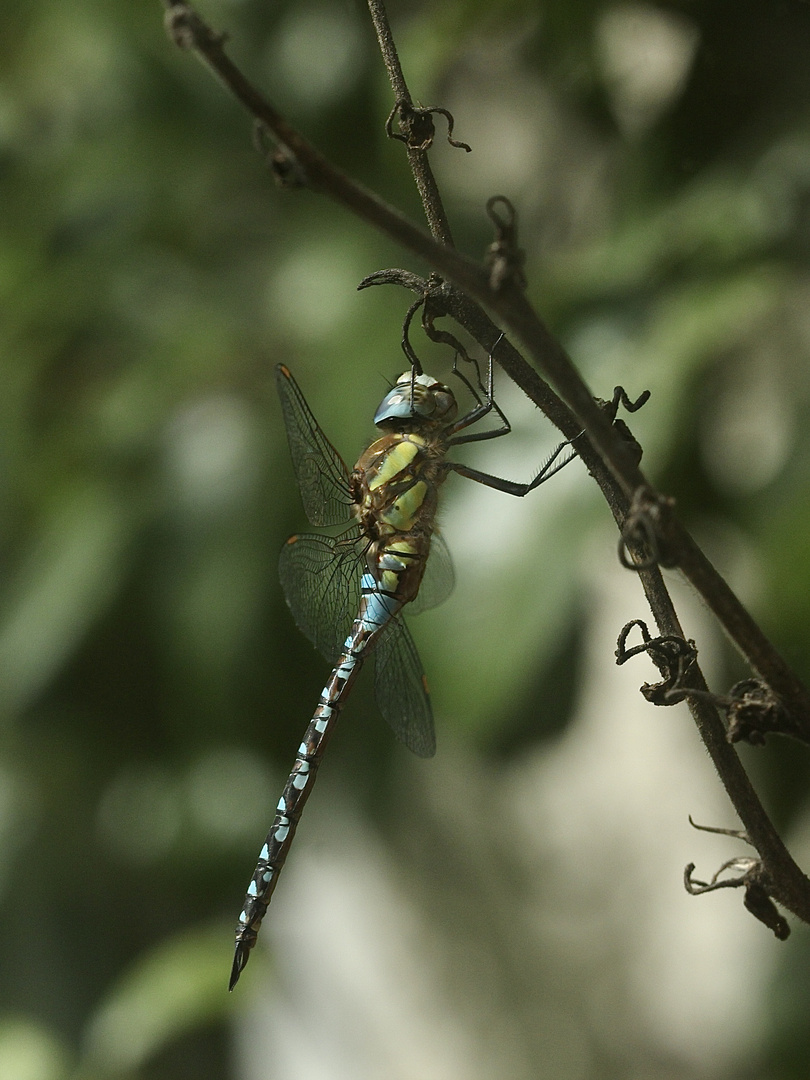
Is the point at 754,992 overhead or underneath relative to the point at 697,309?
underneath

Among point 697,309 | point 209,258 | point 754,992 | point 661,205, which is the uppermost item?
point 209,258

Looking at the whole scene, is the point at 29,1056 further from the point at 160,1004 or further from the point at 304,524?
the point at 304,524

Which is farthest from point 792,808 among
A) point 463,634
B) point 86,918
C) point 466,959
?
point 86,918

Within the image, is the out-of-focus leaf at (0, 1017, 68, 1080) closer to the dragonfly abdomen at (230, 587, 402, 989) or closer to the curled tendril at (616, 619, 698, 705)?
the dragonfly abdomen at (230, 587, 402, 989)

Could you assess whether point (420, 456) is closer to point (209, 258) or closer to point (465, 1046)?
point (209, 258)

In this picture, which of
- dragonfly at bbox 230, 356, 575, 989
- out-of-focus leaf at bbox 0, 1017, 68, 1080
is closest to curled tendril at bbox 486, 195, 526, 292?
dragonfly at bbox 230, 356, 575, 989

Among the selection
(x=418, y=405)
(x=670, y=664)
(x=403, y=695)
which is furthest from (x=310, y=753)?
(x=670, y=664)

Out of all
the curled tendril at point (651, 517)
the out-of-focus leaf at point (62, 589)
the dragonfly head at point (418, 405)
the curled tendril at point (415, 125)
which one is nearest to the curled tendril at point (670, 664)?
the curled tendril at point (651, 517)
